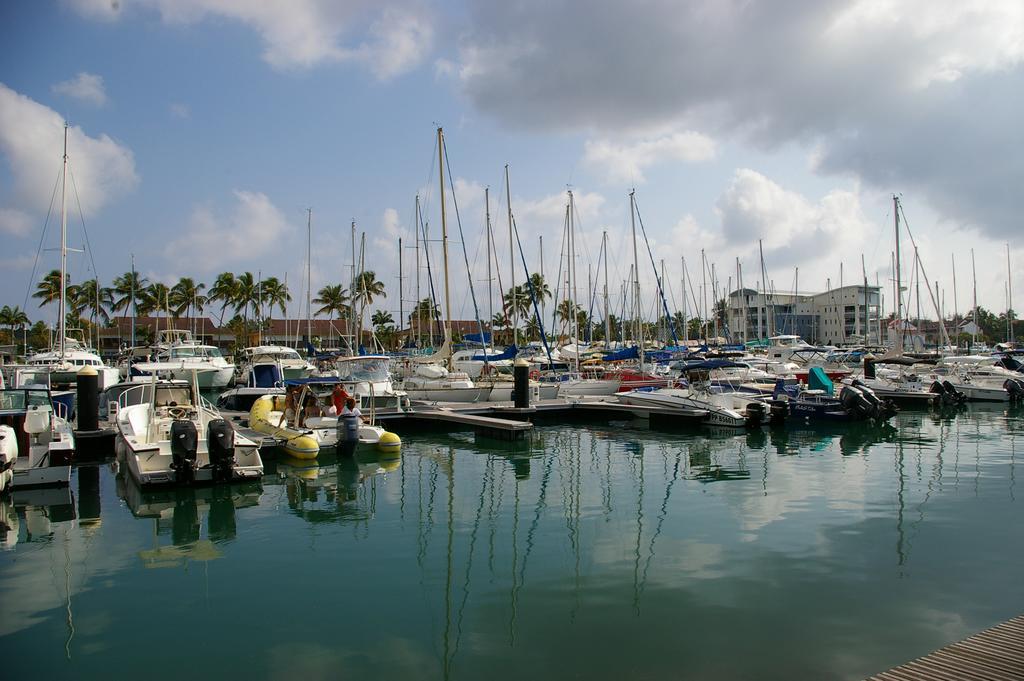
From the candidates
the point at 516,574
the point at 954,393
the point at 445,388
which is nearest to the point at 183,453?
the point at 516,574

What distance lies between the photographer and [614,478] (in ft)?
59.4

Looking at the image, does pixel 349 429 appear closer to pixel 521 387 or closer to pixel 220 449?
pixel 220 449

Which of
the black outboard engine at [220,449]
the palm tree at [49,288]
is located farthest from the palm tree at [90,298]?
the black outboard engine at [220,449]

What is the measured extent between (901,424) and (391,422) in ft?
67.9

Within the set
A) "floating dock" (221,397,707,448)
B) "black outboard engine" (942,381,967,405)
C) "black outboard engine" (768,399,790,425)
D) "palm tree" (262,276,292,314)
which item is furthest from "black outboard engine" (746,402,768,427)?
"palm tree" (262,276,292,314)

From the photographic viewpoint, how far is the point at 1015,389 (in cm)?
3675

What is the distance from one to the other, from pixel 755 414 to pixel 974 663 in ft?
70.3

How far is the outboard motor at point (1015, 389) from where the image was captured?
3666 cm

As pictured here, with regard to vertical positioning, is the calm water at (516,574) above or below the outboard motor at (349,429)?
below

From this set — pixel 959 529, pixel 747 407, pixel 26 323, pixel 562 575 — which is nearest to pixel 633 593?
pixel 562 575

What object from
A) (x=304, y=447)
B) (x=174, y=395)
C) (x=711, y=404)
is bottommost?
(x=304, y=447)

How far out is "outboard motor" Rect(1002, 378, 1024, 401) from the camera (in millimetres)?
36656

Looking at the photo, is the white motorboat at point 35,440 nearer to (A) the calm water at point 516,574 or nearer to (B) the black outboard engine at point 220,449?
(A) the calm water at point 516,574

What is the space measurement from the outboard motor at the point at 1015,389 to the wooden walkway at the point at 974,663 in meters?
36.5
